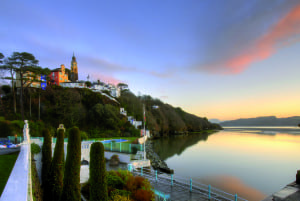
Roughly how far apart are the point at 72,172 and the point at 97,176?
129 centimetres

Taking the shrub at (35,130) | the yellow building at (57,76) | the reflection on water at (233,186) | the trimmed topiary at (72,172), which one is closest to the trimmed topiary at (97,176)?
the trimmed topiary at (72,172)

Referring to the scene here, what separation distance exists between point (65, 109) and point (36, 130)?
1016 centimetres

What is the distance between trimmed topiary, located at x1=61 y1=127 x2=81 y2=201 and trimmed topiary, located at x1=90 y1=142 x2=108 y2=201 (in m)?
1.01

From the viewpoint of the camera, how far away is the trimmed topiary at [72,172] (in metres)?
6.46

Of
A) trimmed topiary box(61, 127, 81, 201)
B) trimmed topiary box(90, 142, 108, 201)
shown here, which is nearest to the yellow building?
trimmed topiary box(61, 127, 81, 201)

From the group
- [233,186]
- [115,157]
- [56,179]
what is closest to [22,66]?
[115,157]

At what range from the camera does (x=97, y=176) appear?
5988 millimetres

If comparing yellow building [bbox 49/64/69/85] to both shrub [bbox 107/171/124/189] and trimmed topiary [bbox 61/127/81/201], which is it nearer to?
shrub [bbox 107/171/124/189]

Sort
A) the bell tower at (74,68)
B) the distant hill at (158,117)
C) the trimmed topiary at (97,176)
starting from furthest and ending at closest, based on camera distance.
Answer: the bell tower at (74,68), the distant hill at (158,117), the trimmed topiary at (97,176)

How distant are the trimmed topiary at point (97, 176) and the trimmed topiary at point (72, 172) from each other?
1008mm

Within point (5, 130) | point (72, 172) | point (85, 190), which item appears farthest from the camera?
point (5, 130)

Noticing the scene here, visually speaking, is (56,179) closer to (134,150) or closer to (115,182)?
(115,182)

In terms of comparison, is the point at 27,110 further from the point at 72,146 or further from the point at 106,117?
the point at 72,146

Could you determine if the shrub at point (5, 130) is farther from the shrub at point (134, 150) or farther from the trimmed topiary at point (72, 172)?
the trimmed topiary at point (72, 172)
